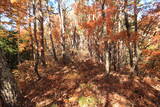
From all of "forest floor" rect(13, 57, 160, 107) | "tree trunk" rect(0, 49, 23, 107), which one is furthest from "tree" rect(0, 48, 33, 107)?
"forest floor" rect(13, 57, 160, 107)

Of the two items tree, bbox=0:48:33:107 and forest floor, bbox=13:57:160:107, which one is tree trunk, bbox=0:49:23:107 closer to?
tree, bbox=0:48:33:107

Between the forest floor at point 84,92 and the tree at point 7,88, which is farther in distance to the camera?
the forest floor at point 84,92

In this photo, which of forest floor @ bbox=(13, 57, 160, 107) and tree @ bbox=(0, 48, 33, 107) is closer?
tree @ bbox=(0, 48, 33, 107)

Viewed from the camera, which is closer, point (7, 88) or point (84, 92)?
point (7, 88)

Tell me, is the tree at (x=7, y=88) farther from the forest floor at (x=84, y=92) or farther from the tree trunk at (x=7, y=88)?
the forest floor at (x=84, y=92)

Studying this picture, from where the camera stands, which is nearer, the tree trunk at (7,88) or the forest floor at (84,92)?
the tree trunk at (7,88)

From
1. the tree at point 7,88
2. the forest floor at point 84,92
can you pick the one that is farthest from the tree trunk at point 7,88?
the forest floor at point 84,92

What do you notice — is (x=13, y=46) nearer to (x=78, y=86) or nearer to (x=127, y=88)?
→ (x=78, y=86)

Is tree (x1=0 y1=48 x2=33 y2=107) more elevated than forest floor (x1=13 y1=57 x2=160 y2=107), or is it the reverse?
tree (x1=0 y1=48 x2=33 y2=107)

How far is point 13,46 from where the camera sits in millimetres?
14242

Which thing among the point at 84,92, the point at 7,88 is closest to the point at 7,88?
the point at 7,88

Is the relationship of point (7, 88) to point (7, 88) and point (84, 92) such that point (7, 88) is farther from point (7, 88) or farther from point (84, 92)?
point (84, 92)

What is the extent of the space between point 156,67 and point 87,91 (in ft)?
46.2

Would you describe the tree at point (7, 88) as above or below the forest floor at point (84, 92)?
above
